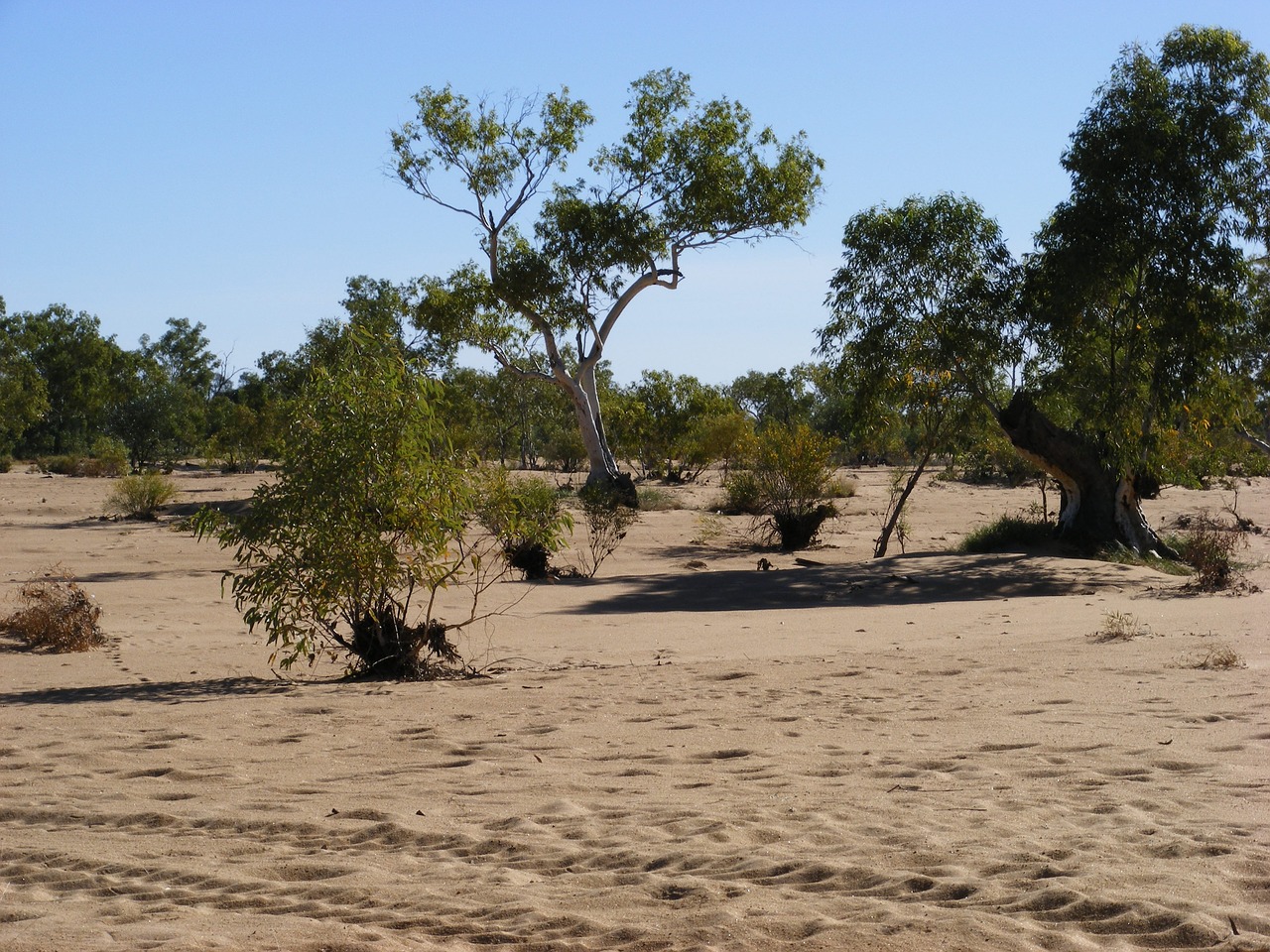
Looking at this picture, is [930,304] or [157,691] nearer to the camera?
[157,691]

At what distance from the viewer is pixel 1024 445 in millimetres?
19891

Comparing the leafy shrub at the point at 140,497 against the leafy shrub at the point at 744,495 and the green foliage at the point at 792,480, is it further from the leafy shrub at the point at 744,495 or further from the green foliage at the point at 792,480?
the green foliage at the point at 792,480

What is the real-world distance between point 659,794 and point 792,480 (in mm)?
16838

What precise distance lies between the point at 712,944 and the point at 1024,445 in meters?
17.1

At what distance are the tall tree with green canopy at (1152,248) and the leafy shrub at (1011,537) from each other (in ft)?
3.99

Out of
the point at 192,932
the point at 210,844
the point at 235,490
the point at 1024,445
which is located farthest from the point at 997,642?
the point at 235,490

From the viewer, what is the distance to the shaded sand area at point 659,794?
419 cm

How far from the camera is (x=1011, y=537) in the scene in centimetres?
2122

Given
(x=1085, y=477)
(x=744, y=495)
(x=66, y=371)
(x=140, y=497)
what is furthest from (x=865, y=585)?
(x=66, y=371)

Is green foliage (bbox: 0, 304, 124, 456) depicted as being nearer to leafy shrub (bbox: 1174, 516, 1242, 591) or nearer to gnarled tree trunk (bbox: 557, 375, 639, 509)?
gnarled tree trunk (bbox: 557, 375, 639, 509)

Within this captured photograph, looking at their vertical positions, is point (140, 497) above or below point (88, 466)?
below

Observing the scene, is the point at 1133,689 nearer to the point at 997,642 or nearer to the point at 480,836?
the point at 997,642

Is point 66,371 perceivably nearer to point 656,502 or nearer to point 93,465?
point 93,465

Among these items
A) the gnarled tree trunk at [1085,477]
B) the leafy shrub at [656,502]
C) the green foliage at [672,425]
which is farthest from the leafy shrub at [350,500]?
the green foliage at [672,425]
